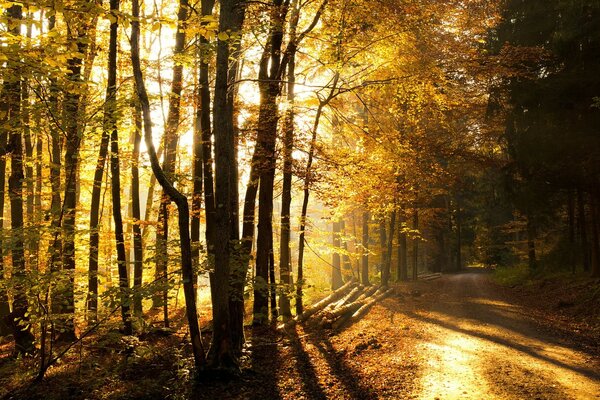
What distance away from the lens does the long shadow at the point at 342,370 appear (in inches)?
281

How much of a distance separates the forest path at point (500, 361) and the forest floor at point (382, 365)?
0.06 feet

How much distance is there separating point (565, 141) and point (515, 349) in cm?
866

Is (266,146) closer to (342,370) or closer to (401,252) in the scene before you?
(342,370)

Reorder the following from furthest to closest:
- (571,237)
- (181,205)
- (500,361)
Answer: (571,237), (500,361), (181,205)

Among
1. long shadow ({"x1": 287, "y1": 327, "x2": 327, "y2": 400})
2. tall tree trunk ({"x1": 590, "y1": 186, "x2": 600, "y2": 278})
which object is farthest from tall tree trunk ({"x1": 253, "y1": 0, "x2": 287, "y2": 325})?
tall tree trunk ({"x1": 590, "y1": 186, "x2": 600, "y2": 278})

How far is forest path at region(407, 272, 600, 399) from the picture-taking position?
672cm

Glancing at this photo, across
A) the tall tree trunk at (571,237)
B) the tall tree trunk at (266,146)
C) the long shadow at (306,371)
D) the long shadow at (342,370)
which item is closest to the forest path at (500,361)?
the long shadow at (342,370)

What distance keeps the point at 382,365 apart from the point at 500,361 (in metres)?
2.26

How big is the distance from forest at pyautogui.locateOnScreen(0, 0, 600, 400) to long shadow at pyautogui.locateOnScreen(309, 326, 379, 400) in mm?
49

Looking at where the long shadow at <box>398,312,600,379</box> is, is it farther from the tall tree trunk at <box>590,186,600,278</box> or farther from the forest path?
the tall tree trunk at <box>590,186,600,278</box>

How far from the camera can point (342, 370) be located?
8.46m

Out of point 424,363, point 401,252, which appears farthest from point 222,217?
point 401,252

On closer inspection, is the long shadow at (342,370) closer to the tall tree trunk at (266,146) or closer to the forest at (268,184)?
the forest at (268,184)

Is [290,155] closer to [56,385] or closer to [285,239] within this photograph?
[285,239]
